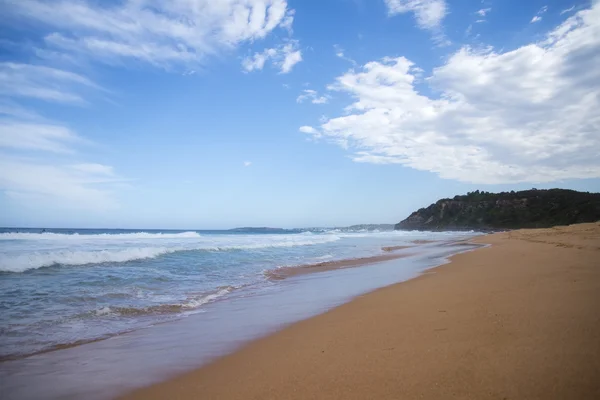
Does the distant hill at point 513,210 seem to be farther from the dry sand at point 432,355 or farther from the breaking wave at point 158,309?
the breaking wave at point 158,309

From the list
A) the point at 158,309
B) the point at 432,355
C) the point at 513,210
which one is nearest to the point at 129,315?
the point at 158,309

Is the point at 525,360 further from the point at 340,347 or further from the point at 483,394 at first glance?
Answer: the point at 340,347

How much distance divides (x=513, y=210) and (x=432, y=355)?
80.1m

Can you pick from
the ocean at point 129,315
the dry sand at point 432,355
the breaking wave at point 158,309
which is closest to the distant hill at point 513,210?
the ocean at point 129,315

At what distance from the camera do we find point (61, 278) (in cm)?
1152

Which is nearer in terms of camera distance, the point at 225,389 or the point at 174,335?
the point at 225,389

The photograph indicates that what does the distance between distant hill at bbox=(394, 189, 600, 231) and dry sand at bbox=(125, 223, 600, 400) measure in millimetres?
61628

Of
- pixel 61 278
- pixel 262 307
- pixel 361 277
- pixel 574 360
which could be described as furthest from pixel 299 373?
pixel 61 278

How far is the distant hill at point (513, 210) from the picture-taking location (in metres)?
56.7

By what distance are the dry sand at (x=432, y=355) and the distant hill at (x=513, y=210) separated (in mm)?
61628

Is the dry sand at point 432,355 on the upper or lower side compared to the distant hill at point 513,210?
lower

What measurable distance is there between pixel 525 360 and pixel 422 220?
106 metres

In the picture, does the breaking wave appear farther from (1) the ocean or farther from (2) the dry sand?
(2) the dry sand

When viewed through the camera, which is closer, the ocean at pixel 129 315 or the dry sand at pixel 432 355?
the dry sand at pixel 432 355
